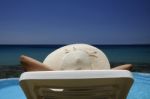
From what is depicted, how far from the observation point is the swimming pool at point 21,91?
150 inches

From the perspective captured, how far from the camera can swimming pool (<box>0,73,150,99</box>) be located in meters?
3.82

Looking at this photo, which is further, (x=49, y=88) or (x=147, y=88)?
(x=147, y=88)

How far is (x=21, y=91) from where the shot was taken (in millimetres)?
3900

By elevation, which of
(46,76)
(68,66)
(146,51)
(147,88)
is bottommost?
(146,51)

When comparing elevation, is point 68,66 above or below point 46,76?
below

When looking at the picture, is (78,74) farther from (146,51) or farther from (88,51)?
(146,51)

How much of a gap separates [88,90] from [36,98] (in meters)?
0.19

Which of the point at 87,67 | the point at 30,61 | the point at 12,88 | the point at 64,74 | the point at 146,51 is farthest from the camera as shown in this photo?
the point at 146,51

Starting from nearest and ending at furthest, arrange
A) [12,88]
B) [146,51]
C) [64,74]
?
[64,74] → [12,88] → [146,51]

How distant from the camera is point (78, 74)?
0.99 metres

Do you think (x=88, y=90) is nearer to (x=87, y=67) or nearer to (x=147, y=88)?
(x=87, y=67)

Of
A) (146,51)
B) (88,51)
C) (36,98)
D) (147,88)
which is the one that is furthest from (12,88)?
(146,51)

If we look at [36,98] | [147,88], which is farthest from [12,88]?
[36,98]

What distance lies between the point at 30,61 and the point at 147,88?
11.2 ft
